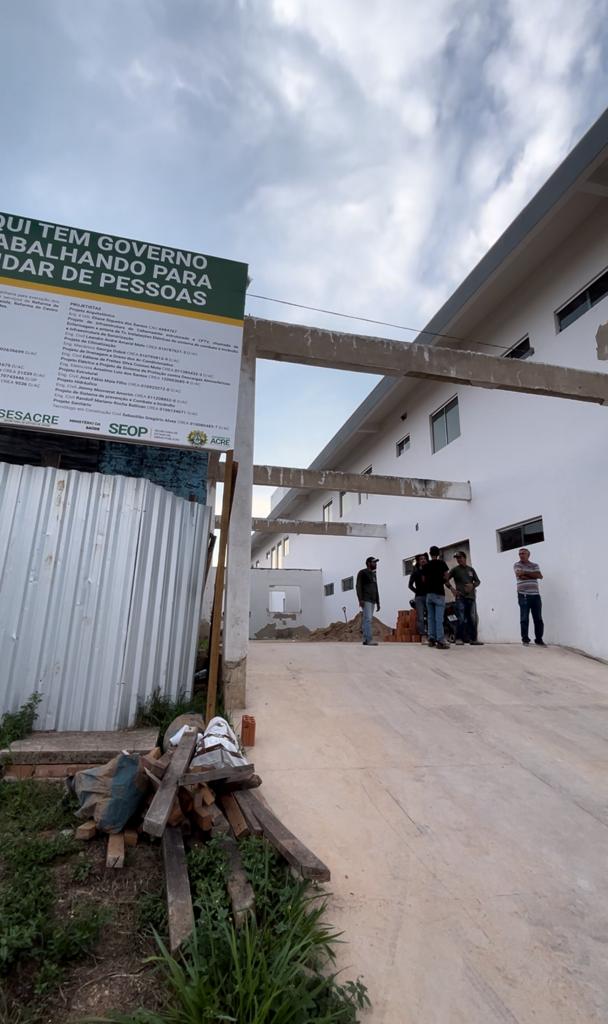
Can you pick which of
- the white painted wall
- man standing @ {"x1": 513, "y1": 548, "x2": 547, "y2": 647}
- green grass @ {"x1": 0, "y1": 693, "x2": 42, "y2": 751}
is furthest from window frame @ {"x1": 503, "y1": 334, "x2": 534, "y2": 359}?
green grass @ {"x1": 0, "y1": 693, "x2": 42, "y2": 751}

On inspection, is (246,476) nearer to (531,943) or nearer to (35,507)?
(35,507)

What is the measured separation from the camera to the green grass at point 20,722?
3.49 m

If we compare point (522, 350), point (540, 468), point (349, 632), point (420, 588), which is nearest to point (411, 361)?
point (420, 588)

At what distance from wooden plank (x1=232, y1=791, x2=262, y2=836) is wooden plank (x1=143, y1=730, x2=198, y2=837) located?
1.18 feet

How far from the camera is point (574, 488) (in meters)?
8.22

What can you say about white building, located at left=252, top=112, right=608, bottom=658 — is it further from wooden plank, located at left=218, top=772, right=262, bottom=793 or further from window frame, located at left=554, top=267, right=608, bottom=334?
wooden plank, located at left=218, top=772, right=262, bottom=793

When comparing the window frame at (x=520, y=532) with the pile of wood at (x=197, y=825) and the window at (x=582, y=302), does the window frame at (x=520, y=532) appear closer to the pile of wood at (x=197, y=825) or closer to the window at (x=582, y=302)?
the window at (x=582, y=302)

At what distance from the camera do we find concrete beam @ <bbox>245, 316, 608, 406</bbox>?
5793 mm

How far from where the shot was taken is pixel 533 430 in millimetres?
9266

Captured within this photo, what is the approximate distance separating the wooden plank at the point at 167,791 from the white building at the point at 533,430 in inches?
275

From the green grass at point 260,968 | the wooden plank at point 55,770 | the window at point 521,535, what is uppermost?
the window at point 521,535

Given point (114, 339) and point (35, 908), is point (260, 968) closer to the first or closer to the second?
point (35, 908)

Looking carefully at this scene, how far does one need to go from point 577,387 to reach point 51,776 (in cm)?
758

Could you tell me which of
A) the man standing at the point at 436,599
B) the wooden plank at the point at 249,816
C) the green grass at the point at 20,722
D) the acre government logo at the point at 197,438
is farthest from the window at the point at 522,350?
the green grass at the point at 20,722
